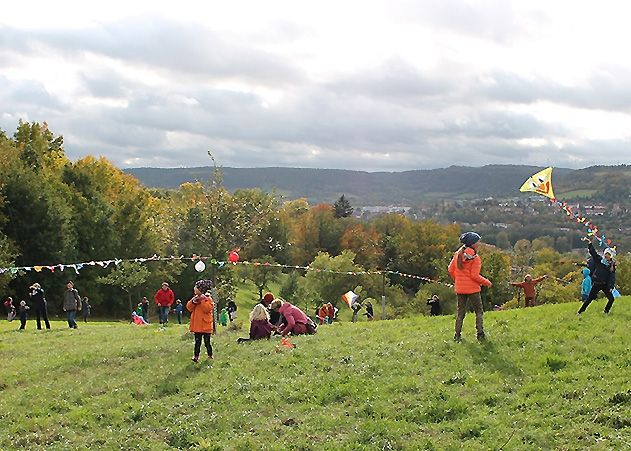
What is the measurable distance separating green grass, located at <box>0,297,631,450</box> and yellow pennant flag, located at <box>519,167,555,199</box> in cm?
337

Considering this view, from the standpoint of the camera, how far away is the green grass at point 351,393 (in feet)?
34.9

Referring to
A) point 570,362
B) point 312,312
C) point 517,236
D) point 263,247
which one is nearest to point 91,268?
point 312,312

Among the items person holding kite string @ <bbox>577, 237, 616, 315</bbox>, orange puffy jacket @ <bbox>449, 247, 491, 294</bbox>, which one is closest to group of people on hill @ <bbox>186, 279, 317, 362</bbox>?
orange puffy jacket @ <bbox>449, 247, 491, 294</bbox>

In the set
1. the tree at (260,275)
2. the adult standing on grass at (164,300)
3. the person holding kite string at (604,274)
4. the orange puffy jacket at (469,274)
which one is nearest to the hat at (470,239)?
the orange puffy jacket at (469,274)

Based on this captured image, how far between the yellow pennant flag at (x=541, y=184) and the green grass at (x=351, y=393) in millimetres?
3375

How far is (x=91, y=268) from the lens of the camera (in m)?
56.1

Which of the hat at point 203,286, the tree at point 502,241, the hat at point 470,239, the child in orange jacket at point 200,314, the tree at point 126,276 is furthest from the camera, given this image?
the tree at point 502,241

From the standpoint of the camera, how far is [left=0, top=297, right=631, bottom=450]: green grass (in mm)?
10641

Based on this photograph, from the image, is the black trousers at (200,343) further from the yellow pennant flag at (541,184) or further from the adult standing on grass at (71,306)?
the adult standing on grass at (71,306)

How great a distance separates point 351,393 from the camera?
12641 mm

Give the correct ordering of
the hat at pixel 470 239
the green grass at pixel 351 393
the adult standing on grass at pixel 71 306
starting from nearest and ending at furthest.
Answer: the green grass at pixel 351 393 → the hat at pixel 470 239 → the adult standing on grass at pixel 71 306

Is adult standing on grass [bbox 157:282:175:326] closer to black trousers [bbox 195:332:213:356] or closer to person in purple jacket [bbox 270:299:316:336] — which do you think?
person in purple jacket [bbox 270:299:316:336]

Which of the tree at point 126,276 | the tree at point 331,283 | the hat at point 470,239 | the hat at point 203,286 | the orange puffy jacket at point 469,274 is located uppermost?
the hat at point 470,239

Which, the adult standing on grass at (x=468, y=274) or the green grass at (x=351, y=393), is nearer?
the green grass at (x=351, y=393)
